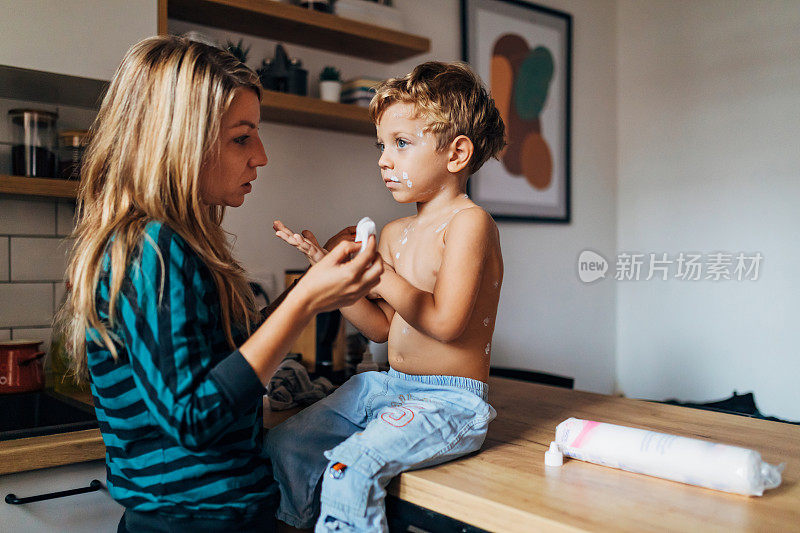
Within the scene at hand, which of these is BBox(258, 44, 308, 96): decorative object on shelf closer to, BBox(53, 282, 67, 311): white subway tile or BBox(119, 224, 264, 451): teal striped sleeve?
BBox(53, 282, 67, 311): white subway tile

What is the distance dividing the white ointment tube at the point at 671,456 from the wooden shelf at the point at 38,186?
1144 mm

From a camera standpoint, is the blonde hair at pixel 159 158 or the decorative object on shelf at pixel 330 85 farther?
the decorative object on shelf at pixel 330 85

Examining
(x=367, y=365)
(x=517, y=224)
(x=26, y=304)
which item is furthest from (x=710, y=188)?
(x=26, y=304)

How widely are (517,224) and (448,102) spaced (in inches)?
67.6

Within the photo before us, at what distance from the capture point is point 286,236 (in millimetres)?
1104

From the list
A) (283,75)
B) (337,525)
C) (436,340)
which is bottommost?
(337,525)

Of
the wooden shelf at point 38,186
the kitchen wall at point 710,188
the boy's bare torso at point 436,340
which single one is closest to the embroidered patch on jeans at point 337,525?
the boy's bare torso at point 436,340

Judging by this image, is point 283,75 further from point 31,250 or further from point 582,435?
point 582,435

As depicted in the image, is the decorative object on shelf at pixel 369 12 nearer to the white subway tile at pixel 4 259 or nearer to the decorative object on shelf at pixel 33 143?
the decorative object on shelf at pixel 33 143

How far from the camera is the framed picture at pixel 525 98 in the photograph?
2.70 metres

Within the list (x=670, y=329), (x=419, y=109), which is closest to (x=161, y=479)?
(x=419, y=109)

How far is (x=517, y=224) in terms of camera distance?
2.85 metres

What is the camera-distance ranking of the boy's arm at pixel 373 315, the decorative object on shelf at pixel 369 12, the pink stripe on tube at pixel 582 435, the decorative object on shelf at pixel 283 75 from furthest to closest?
the decorative object on shelf at pixel 369 12 → the decorative object on shelf at pixel 283 75 → the boy's arm at pixel 373 315 → the pink stripe on tube at pixel 582 435

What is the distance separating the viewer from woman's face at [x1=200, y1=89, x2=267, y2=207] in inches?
37.9
